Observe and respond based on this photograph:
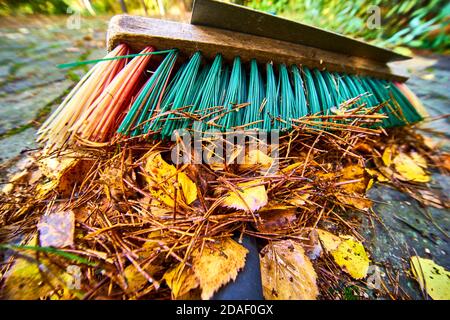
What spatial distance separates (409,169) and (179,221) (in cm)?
103

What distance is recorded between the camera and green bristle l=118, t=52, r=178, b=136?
26.2 inches

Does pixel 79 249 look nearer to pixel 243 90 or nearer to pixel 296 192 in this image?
pixel 296 192

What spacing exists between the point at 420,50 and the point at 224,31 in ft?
6.71

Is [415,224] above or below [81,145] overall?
below

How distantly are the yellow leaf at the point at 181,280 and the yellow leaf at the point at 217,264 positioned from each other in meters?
0.01

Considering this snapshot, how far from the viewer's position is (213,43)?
32.1 inches

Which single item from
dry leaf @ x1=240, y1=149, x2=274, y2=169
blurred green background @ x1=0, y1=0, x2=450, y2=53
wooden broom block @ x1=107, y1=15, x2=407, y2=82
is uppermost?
blurred green background @ x1=0, y1=0, x2=450, y2=53

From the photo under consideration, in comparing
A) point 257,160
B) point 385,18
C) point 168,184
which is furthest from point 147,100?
point 385,18

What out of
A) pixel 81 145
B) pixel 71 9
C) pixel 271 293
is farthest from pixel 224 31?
pixel 71 9

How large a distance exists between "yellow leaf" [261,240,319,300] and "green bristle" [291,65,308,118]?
52cm

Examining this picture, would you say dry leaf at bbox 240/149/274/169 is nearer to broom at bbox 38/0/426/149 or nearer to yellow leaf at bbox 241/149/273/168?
yellow leaf at bbox 241/149/273/168

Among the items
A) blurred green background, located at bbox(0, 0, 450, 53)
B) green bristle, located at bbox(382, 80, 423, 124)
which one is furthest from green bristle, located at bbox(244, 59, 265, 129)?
blurred green background, located at bbox(0, 0, 450, 53)

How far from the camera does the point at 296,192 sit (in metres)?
0.64

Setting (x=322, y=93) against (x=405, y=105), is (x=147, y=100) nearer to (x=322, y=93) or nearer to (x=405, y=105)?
(x=322, y=93)
